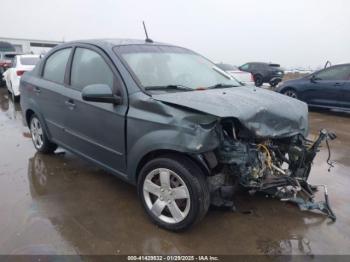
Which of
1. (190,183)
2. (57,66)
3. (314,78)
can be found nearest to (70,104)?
(57,66)

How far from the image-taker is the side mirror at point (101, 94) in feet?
10.1

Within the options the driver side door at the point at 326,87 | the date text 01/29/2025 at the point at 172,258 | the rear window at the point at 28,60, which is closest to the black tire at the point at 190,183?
the date text 01/29/2025 at the point at 172,258

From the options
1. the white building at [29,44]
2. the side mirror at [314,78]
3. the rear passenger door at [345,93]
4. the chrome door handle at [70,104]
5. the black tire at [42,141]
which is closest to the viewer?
the chrome door handle at [70,104]

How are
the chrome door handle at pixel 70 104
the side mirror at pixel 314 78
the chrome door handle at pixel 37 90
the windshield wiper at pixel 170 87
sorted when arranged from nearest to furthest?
the windshield wiper at pixel 170 87, the chrome door handle at pixel 70 104, the chrome door handle at pixel 37 90, the side mirror at pixel 314 78

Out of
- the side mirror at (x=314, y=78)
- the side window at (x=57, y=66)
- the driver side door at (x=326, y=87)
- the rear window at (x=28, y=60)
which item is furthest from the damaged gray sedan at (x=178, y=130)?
the rear window at (x=28, y=60)

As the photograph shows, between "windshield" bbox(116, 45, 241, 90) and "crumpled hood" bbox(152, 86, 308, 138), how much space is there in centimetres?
31

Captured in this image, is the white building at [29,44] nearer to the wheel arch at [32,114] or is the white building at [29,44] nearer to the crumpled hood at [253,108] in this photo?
the wheel arch at [32,114]

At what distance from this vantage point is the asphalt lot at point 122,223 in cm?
279

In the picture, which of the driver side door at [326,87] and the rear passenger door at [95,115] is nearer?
the rear passenger door at [95,115]

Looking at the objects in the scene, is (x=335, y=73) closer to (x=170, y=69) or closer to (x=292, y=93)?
(x=292, y=93)

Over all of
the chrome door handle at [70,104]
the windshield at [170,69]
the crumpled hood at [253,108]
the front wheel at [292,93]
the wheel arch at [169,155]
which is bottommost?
the front wheel at [292,93]

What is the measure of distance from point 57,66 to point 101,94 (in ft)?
5.31

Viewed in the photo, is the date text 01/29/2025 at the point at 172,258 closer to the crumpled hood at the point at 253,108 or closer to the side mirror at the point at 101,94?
the crumpled hood at the point at 253,108

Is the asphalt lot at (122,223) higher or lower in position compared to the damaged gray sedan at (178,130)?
lower
